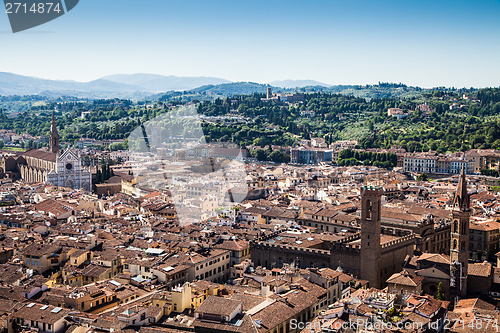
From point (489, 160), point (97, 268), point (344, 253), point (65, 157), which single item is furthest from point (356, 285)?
point (489, 160)

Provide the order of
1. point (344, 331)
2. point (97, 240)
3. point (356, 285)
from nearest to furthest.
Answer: point (344, 331) → point (356, 285) → point (97, 240)

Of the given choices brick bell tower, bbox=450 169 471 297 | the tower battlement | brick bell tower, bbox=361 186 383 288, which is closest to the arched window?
brick bell tower, bbox=361 186 383 288

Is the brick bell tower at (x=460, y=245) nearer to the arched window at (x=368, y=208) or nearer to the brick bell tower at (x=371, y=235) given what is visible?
the brick bell tower at (x=371, y=235)

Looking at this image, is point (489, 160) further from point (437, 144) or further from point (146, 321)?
point (146, 321)

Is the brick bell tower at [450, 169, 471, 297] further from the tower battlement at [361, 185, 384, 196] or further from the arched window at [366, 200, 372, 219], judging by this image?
the arched window at [366, 200, 372, 219]

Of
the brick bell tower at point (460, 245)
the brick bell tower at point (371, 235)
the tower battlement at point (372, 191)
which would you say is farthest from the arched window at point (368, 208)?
the brick bell tower at point (460, 245)

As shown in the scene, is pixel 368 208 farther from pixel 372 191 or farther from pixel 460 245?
pixel 460 245
